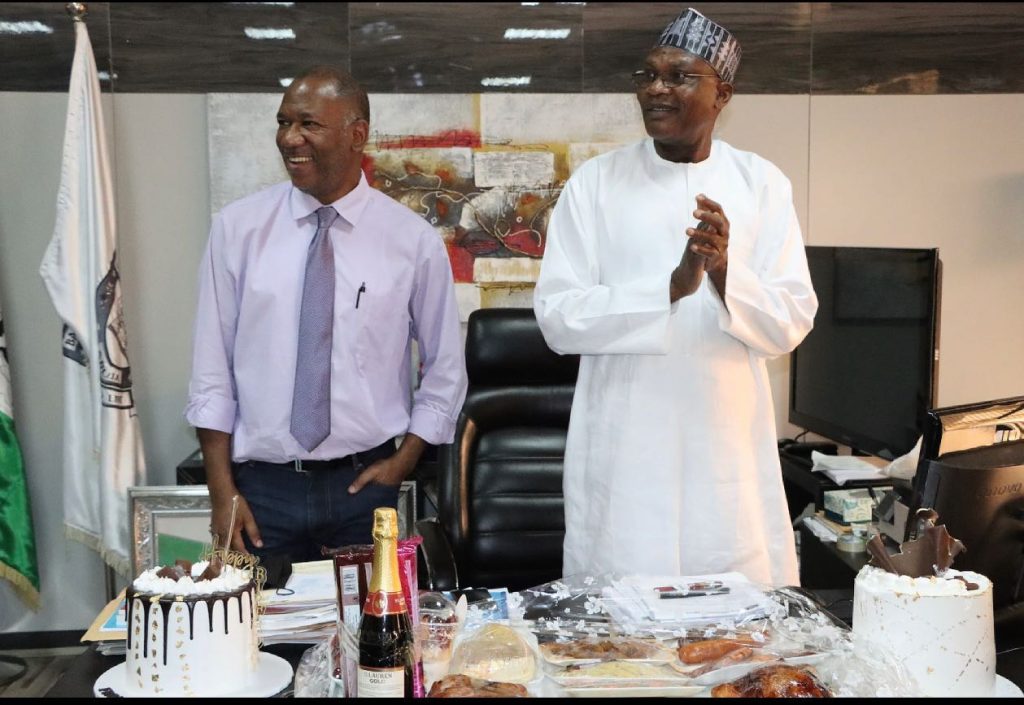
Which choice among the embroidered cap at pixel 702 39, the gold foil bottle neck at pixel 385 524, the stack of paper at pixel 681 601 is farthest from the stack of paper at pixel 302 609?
the embroidered cap at pixel 702 39

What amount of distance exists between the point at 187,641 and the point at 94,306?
234 centimetres

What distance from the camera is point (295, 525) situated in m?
2.15

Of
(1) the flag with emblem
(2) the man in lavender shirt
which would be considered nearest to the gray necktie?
(2) the man in lavender shirt

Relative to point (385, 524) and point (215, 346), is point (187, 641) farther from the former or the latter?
point (215, 346)

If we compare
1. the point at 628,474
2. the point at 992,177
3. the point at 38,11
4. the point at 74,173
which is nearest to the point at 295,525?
the point at 628,474

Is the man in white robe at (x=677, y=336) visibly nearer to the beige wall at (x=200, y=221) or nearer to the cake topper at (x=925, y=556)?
the cake topper at (x=925, y=556)

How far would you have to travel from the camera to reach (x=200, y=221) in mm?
3611

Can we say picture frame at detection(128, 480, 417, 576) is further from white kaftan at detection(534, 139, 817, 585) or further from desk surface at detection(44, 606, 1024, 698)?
desk surface at detection(44, 606, 1024, 698)

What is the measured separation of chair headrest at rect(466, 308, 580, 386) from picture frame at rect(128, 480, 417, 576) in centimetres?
117

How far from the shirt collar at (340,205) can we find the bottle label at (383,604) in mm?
1227

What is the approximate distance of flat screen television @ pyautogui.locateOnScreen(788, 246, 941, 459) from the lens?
2.67m

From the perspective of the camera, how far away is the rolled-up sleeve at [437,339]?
2273mm

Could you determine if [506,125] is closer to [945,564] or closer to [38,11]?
[38,11]

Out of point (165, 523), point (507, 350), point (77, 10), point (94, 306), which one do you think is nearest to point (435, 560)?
point (507, 350)
